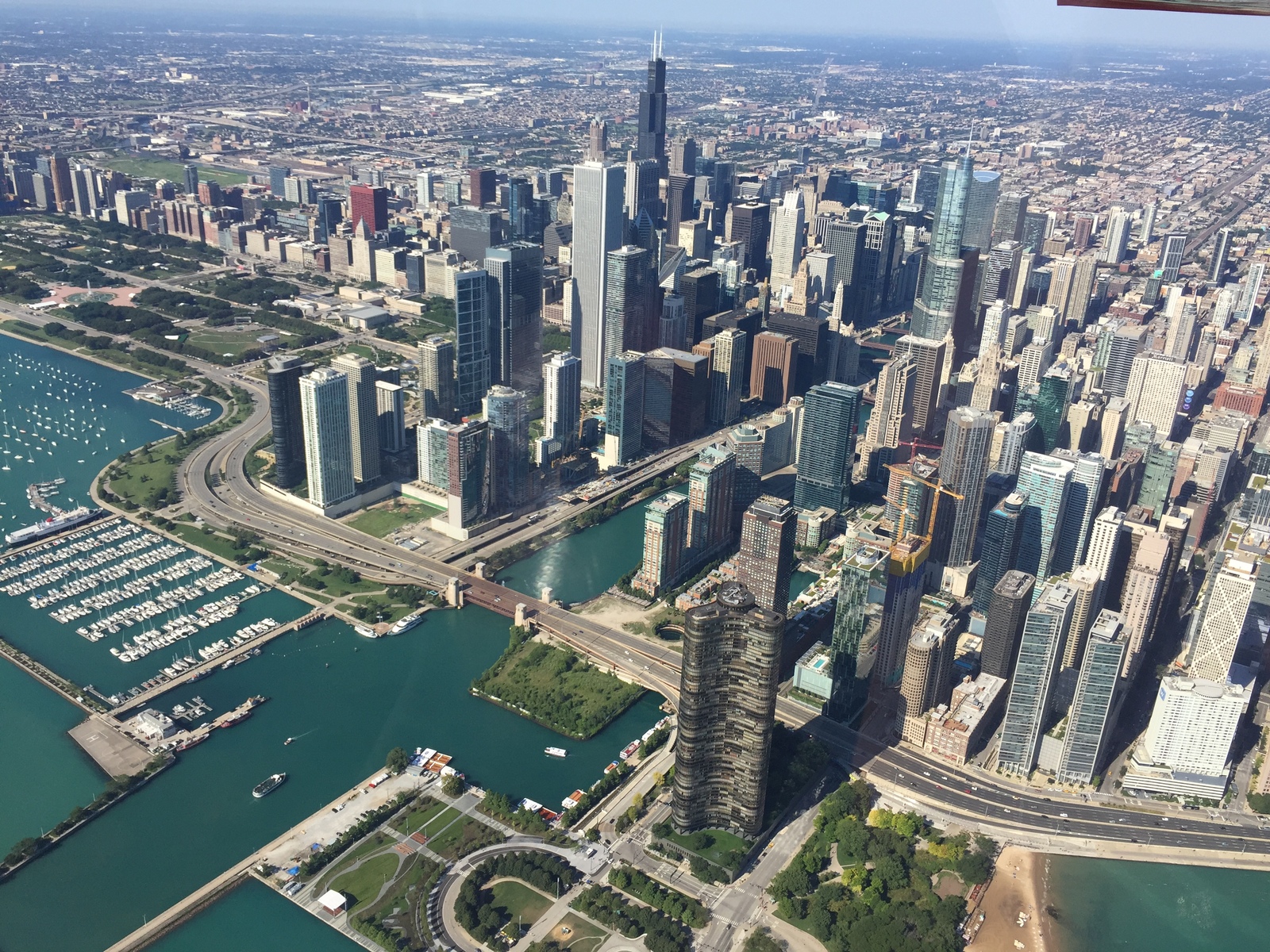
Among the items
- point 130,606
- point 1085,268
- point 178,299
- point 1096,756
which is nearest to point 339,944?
point 130,606

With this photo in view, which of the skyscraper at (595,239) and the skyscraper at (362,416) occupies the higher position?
the skyscraper at (595,239)

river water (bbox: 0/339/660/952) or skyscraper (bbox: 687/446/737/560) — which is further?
skyscraper (bbox: 687/446/737/560)

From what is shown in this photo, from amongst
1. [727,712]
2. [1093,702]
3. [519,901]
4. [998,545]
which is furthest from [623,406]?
[519,901]

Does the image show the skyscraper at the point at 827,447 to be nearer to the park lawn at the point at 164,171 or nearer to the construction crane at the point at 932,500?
the construction crane at the point at 932,500

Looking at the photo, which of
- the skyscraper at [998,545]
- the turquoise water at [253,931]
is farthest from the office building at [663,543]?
the turquoise water at [253,931]

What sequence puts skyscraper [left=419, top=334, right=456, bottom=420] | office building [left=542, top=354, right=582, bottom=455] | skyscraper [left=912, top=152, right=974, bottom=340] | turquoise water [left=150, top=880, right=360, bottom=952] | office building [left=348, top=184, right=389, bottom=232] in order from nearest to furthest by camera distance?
turquoise water [left=150, top=880, right=360, bottom=952]
office building [left=542, top=354, right=582, bottom=455]
skyscraper [left=419, top=334, right=456, bottom=420]
skyscraper [left=912, top=152, right=974, bottom=340]
office building [left=348, top=184, right=389, bottom=232]

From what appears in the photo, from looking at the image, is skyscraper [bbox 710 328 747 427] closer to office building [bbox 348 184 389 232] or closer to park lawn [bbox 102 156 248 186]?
office building [bbox 348 184 389 232]

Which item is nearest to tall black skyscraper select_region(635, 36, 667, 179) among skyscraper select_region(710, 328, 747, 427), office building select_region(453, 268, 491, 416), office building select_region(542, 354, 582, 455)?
skyscraper select_region(710, 328, 747, 427)

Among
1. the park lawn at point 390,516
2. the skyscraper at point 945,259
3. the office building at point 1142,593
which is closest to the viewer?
the office building at point 1142,593
